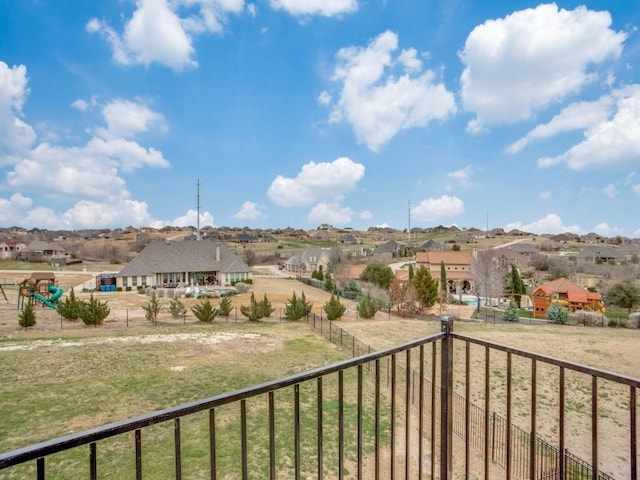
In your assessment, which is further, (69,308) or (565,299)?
(565,299)

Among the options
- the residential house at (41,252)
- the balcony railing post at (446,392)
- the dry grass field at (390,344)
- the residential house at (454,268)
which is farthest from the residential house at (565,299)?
the residential house at (41,252)

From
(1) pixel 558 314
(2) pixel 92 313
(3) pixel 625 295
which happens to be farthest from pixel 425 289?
(2) pixel 92 313

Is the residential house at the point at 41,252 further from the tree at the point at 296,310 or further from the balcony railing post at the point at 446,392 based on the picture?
the balcony railing post at the point at 446,392

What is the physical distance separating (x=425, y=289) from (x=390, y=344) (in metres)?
9.93

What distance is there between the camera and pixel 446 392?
2.30 metres

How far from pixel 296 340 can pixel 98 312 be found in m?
9.54

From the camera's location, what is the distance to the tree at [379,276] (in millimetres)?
29969

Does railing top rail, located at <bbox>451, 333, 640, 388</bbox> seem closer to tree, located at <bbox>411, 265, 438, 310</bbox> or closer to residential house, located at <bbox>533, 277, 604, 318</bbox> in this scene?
tree, located at <bbox>411, 265, 438, 310</bbox>

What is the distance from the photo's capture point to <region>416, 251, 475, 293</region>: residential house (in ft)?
118

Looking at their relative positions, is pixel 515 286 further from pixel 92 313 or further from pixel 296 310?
pixel 92 313

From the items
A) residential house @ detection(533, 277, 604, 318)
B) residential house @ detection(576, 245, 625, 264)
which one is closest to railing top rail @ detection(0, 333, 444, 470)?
residential house @ detection(533, 277, 604, 318)

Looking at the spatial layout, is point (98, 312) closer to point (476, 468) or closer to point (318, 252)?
point (476, 468)

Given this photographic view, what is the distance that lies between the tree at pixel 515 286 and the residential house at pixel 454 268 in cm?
399

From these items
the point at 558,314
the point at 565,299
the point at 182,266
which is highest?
the point at 182,266
